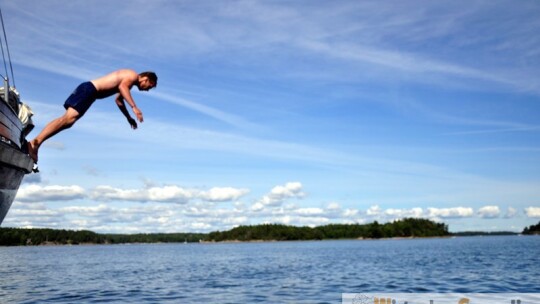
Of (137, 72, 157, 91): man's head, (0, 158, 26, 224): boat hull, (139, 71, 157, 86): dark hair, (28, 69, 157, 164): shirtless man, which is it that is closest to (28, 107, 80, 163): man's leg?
(28, 69, 157, 164): shirtless man

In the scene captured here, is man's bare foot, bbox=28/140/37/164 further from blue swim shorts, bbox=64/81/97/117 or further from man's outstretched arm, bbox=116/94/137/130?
man's outstretched arm, bbox=116/94/137/130

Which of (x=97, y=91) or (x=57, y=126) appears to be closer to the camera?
(x=97, y=91)

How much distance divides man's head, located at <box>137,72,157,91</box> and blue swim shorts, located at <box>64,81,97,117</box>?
0.96m

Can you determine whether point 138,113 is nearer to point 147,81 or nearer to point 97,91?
point 147,81

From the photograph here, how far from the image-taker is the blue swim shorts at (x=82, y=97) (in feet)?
32.1

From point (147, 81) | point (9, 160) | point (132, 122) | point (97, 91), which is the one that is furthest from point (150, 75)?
point (9, 160)

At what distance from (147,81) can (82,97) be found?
4.31ft

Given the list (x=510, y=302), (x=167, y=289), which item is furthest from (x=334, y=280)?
(x=510, y=302)

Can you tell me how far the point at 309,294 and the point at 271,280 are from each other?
30.1 ft

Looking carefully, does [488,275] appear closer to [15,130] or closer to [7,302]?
[7,302]

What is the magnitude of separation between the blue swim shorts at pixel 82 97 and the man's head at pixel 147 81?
37.7 inches

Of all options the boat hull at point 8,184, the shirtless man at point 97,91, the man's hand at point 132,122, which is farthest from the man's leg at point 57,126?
the boat hull at point 8,184

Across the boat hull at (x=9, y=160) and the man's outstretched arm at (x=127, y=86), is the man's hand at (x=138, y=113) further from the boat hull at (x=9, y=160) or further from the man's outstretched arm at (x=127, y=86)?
the boat hull at (x=9, y=160)

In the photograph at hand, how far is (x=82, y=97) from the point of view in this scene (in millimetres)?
9805
